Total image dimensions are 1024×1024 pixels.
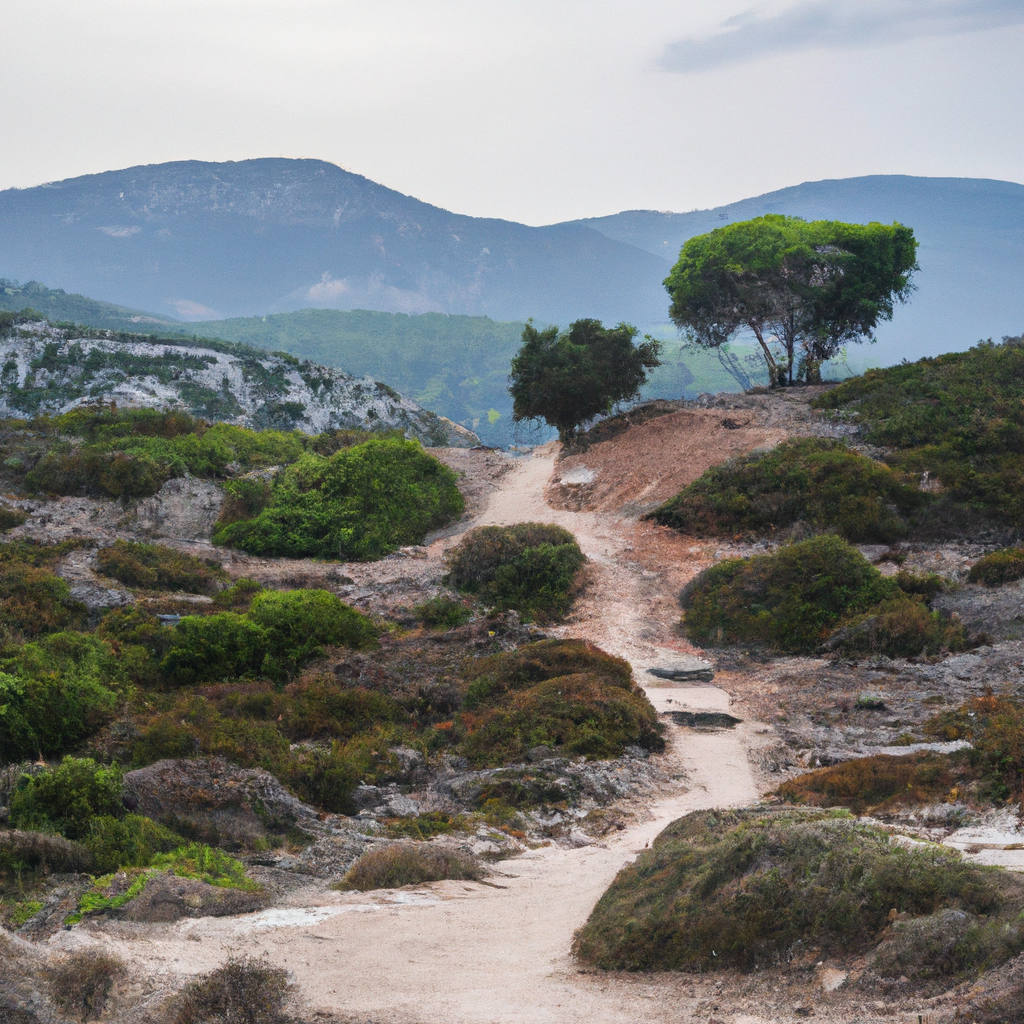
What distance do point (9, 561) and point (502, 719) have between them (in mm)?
10943

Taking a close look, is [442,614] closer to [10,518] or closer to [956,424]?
[10,518]

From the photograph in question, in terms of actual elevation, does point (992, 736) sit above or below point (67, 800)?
above

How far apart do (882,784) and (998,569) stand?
8.96 metres

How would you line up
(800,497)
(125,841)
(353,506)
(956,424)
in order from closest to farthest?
(125,841)
(800,497)
(956,424)
(353,506)

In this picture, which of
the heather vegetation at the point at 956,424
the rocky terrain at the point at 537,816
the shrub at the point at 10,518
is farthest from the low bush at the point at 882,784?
the shrub at the point at 10,518

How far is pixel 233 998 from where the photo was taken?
411 centimetres

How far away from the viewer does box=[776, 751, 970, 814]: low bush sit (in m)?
7.30

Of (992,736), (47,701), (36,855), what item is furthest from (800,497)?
(36,855)

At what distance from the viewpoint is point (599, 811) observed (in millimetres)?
8555

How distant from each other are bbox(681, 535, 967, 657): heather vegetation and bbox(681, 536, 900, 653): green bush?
0.7 inches

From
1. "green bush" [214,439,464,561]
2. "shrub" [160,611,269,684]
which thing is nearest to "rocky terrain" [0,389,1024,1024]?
"green bush" [214,439,464,561]

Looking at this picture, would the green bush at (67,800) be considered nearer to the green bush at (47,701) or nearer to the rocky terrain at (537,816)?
the rocky terrain at (537,816)

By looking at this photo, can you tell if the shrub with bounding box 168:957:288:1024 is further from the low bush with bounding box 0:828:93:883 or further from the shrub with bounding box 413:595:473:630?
the shrub with bounding box 413:595:473:630

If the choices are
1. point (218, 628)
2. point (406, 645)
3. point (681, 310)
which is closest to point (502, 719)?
point (406, 645)
